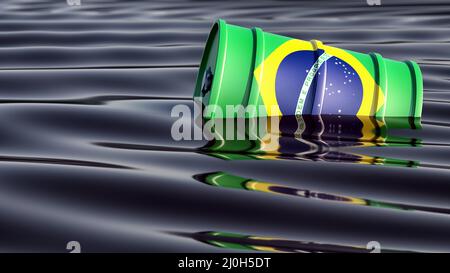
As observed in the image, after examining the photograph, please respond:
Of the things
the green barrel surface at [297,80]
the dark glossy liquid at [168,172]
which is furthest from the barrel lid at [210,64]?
the dark glossy liquid at [168,172]

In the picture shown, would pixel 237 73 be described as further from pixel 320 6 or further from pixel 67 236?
pixel 320 6

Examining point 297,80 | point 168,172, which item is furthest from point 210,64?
point 168,172

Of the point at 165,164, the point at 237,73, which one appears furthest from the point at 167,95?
the point at 165,164

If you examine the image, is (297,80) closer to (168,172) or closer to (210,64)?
(210,64)

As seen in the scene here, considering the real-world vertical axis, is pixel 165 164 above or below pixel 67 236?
above

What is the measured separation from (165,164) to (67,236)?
69cm

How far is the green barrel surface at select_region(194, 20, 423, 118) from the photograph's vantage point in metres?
3.20

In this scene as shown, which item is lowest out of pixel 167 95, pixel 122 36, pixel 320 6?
pixel 167 95

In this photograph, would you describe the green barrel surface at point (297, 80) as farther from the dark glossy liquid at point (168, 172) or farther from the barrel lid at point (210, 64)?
the dark glossy liquid at point (168, 172)

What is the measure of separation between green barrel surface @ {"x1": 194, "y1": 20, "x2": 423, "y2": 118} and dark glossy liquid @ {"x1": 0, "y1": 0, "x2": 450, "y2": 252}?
161mm

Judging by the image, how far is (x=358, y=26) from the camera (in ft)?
20.4

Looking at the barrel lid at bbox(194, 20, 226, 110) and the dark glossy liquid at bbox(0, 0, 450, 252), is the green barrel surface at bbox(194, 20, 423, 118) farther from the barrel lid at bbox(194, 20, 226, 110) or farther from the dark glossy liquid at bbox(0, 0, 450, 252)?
the dark glossy liquid at bbox(0, 0, 450, 252)

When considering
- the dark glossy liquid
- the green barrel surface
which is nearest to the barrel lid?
the green barrel surface

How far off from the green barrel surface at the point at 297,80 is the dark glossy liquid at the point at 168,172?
0.16 metres
